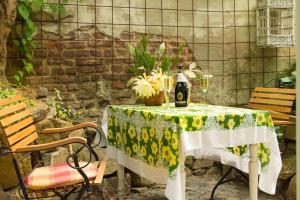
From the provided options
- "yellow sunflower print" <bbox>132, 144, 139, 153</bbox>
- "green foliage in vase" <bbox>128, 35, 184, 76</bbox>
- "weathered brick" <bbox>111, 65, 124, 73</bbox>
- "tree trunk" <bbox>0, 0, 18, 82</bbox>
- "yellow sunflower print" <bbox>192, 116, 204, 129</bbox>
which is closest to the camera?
"yellow sunflower print" <bbox>192, 116, 204, 129</bbox>

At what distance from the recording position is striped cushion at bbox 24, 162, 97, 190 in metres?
2.35

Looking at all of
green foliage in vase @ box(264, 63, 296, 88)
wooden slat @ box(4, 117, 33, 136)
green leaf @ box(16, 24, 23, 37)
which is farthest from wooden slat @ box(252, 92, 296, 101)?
green leaf @ box(16, 24, 23, 37)

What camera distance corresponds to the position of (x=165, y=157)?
2.45 m

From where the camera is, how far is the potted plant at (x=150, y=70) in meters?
3.08

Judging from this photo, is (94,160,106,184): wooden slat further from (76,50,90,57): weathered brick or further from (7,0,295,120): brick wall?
(76,50,90,57): weathered brick

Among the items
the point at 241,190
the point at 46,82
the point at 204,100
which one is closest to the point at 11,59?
the point at 46,82

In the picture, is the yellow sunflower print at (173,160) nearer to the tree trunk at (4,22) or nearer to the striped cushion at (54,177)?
the striped cushion at (54,177)

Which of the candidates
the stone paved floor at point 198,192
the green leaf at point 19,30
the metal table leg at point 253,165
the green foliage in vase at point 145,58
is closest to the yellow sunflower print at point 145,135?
the metal table leg at point 253,165

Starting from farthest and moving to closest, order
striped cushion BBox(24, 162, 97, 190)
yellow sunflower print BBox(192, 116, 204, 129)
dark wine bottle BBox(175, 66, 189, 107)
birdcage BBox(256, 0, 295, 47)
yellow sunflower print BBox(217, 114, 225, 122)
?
1. birdcage BBox(256, 0, 295, 47)
2. dark wine bottle BBox(175, 66, 189, 107)
3. yellow sunflower print BBox(217, 114, 225, 122)
4. yellow sunflower print BBox(192, 116, 204, 129)
5. striped cushion BBox(24, 162, 97, 190)

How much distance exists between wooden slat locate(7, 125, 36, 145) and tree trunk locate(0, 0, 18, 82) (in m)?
1.05

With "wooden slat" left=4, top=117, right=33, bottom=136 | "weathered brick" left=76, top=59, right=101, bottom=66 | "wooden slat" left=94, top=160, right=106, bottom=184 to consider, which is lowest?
"wooden slat" left=94, top=160, right=106, bottom=184

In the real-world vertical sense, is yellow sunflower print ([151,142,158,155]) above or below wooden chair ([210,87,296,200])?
below

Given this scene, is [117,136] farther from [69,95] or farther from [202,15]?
[202,15]

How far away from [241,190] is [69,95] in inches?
78.1
